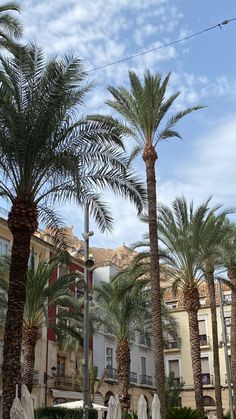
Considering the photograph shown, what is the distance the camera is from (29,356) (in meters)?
25.4

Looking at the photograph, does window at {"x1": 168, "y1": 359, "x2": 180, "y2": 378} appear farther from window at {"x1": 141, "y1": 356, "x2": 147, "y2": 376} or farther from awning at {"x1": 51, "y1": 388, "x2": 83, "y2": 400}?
awning at {"x1": 51, "y1": 388, "x2": 83, "y2": 400}

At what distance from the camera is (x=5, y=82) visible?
1449cm

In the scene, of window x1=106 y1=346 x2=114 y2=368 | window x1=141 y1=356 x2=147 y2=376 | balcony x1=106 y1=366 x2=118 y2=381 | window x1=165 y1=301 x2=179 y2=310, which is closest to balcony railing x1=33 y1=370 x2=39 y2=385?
balcony x1=106 y1=366 x2=118 y2=381

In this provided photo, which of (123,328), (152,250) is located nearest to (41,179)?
(152,250)

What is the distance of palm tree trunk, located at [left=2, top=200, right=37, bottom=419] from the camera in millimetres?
13070

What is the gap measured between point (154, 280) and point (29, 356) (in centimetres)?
820

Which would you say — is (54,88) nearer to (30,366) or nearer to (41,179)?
(41,179)

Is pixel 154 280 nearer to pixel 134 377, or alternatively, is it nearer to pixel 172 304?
pixel 134 377

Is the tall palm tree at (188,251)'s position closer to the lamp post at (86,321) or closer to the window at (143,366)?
the lamp post at (86,321)

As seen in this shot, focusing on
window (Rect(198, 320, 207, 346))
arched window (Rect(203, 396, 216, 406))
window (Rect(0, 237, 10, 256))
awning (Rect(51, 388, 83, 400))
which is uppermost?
window (Rect(0, 237, 10, 256))

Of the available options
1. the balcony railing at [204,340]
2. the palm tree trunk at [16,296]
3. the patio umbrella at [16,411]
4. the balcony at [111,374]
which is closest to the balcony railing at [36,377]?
the balcony at [111,374]

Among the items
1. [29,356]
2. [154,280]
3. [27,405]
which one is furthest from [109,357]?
[27,405]

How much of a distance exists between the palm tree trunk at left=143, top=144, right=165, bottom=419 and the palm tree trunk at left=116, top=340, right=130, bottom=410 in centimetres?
1436

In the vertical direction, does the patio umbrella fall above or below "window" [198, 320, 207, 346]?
below
